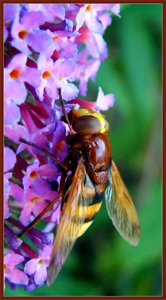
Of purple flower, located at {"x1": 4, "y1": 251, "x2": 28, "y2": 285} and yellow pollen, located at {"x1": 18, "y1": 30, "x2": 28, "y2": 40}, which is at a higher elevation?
yellow pollen, located at {"x1": 18, "y1": 30, "x2": 28, "y2": 40}

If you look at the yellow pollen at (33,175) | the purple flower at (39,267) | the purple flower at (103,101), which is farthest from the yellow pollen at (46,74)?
the purple flower at (39,267)

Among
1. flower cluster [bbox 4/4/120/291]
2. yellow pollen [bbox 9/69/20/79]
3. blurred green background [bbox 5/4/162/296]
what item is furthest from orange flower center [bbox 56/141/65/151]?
blurred green background [bbox 5/4/162/296]

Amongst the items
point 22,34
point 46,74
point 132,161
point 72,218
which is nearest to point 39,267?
point 72,218

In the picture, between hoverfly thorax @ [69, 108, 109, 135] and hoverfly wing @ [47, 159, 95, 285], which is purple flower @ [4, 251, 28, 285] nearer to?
hoverfly wing @ [47, 159, 95, 285]

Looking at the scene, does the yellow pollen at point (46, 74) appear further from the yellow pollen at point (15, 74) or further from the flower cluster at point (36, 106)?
the yellow pollen at point (15, 74)

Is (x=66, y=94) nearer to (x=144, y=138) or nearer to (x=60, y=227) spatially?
(x=60, y=227)

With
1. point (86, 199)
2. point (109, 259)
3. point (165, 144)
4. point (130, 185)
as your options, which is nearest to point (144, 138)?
point (130, 185)

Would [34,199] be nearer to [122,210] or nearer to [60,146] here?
[60,146]
